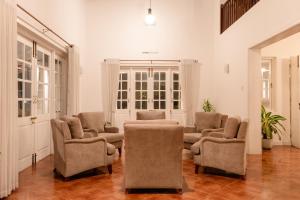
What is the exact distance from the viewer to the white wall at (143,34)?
8.16 metres

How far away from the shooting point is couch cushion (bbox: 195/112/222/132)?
6.22 meters

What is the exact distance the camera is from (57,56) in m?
6.45

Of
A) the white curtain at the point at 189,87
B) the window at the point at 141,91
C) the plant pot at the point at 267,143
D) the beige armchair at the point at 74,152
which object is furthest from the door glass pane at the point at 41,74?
the plant pot at the point at 267,143

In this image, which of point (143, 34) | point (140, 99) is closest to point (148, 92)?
point (140, 99)

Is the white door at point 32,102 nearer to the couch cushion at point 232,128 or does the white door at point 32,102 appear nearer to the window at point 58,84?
the window at point 58,84

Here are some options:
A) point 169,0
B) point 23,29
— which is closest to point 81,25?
point 169,0

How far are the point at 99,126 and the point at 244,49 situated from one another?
12.0 ft

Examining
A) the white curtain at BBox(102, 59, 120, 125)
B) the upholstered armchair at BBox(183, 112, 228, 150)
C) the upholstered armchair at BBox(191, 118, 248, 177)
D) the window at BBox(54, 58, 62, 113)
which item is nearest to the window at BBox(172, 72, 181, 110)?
the white curtain at BBox(102, 59, 120, 125)

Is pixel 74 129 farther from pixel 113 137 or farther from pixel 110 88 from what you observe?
pixel 110 88

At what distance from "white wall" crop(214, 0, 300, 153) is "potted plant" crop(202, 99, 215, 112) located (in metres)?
0.22

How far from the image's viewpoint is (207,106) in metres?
7.96

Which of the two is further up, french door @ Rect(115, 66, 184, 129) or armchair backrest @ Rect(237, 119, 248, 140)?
french door @ Rect(115, 66, 184, 129)

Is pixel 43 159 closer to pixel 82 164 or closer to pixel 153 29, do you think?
pixel 82 164

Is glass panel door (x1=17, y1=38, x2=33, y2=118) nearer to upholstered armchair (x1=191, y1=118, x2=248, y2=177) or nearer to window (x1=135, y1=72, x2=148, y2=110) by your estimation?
upholstered armchair (x1=191, y1=118, x2=248, y2=177)
